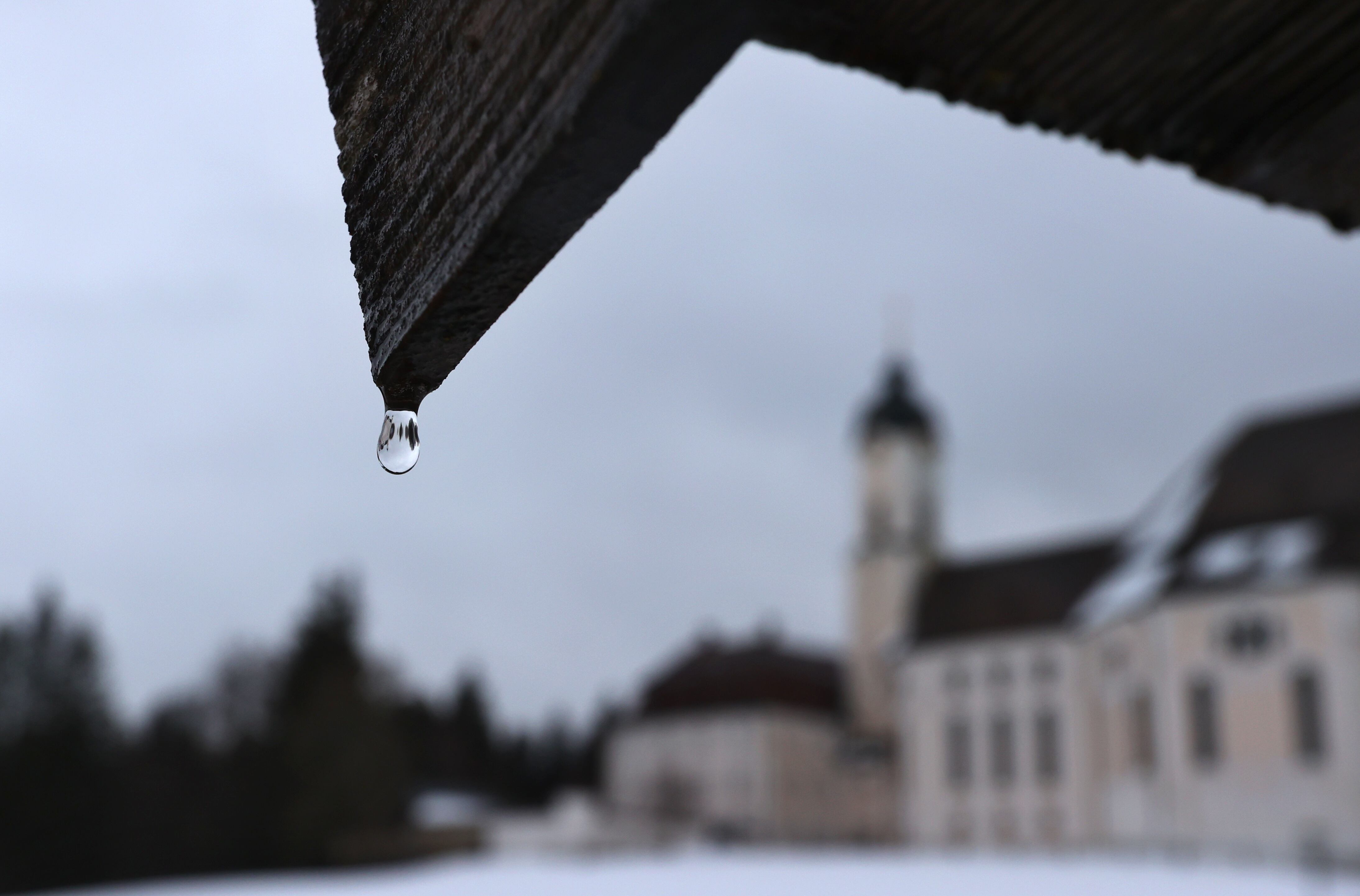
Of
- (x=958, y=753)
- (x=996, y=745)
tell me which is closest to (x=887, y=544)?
(x=958, y=753)

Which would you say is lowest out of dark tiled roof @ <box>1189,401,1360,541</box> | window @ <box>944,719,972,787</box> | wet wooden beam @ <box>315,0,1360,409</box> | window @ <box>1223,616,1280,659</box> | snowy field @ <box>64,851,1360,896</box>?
snowy field @ <box>64,851,1360,896</box>

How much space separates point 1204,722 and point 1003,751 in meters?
11.9

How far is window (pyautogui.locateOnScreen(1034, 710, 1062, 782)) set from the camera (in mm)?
46469

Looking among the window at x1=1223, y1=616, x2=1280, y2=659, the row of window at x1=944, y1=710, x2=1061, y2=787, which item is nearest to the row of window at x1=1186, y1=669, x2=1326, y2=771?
the window at x1=1223, y1=616, x2=1280, y2=659

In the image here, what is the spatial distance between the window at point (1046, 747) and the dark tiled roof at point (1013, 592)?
10.8 ft

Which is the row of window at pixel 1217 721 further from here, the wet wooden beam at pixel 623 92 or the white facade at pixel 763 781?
the wet wooden beam at pixel 623 92

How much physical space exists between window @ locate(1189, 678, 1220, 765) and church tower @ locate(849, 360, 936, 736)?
2087cm

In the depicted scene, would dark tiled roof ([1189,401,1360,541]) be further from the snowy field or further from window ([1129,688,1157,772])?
the snowy field

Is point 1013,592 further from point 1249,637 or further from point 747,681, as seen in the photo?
point 747,681

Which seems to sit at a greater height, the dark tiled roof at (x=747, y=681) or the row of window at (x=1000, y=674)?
the dark tiled roof at (x=747, y=681)

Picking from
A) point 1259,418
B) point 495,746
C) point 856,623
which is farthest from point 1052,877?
point 495,746

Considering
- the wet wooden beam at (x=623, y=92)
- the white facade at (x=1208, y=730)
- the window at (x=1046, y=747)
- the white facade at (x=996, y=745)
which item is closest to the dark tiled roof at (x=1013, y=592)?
the white facade at (x=996, y=745)

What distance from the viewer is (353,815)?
187ft

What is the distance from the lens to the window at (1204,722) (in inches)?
1437
